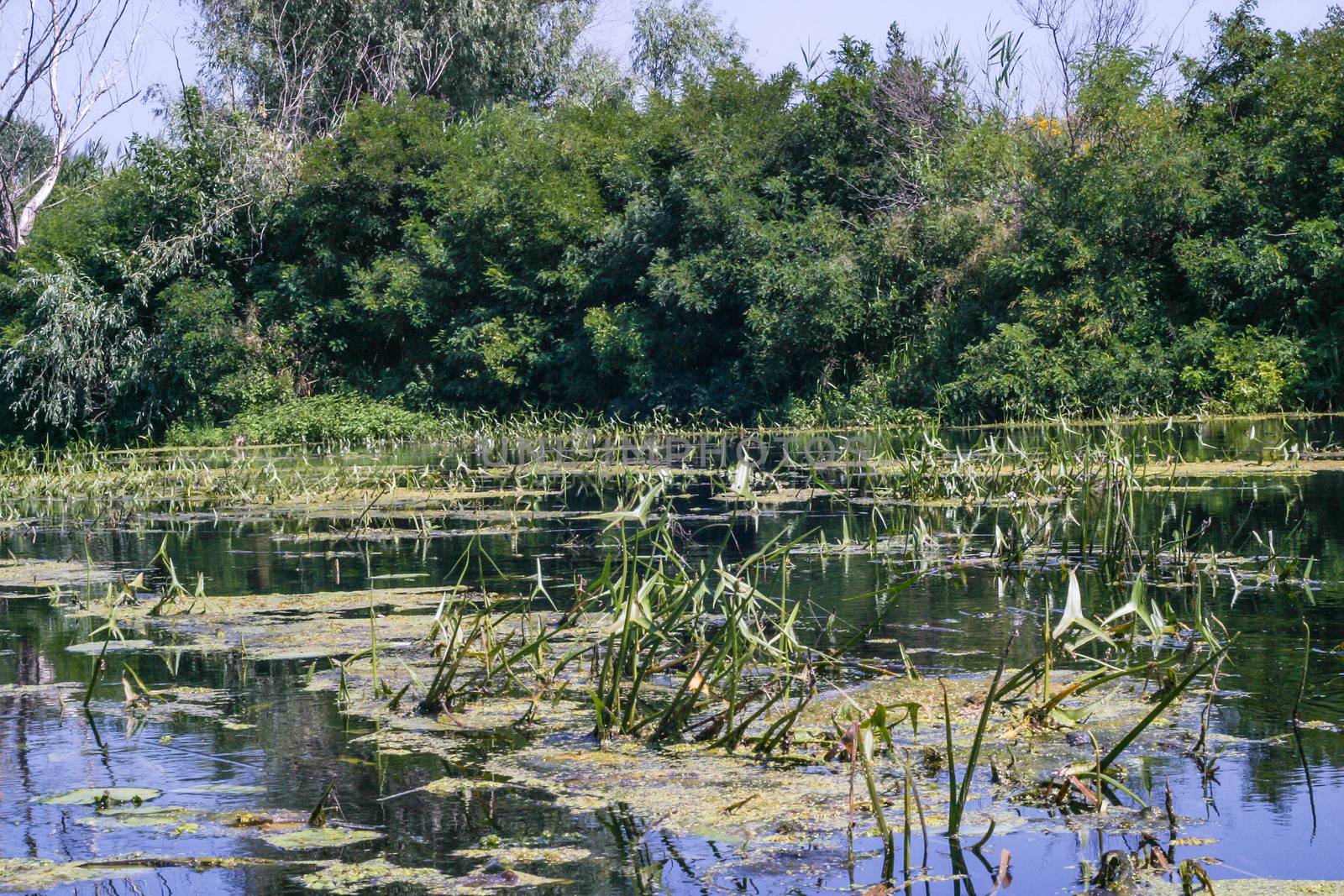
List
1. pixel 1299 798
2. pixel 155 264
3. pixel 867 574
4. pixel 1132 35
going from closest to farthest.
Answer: pixel 1299 798, pixel 867 574, pixel 155 264, pixel 1132 35

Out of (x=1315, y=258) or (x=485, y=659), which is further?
(x=1315, y=258)

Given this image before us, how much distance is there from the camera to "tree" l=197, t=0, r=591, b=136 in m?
34.9

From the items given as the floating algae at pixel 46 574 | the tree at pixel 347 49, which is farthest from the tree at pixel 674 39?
the floating algae at pixel 46 574

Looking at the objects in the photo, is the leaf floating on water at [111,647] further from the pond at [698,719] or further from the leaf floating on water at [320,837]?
the leaf floating on water at [320,837]

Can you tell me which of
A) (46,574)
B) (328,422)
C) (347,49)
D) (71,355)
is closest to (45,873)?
(46,574)

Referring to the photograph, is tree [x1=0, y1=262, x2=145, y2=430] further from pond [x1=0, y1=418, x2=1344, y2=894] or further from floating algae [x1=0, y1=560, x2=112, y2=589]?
pond [x1=0, y1=418, x2=1344, y2=894]

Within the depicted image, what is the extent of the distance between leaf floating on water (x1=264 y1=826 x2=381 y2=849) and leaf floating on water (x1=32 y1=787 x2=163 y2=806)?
0.60 metres

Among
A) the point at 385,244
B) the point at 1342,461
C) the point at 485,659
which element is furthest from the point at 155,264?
the point at 485,659

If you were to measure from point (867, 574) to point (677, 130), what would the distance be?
22637 mm

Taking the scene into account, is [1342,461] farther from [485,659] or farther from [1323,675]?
[485,659]

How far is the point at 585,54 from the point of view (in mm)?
41188

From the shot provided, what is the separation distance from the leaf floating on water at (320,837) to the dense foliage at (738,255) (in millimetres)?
18963

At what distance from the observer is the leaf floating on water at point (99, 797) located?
409 cm

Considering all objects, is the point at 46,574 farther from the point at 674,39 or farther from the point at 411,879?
the point at 674,39
